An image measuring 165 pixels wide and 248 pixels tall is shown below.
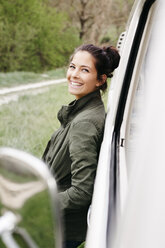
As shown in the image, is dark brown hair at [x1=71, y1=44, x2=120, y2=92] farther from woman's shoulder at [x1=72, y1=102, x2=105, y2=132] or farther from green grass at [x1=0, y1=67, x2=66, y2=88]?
green grass at [x1=0, y1=67, x2=66, y2=88]

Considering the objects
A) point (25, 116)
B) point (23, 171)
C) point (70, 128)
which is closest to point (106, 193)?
point (70, 128)

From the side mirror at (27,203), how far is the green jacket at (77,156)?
0.78m

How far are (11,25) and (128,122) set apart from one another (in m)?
20.0

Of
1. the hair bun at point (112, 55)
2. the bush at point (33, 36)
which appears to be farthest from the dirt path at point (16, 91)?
the bush at point (33, 36)

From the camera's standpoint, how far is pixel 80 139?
1520mm

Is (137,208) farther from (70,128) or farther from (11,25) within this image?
(11,25)

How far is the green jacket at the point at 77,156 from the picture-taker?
150 centimetres

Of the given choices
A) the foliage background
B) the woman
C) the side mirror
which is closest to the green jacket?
the woman

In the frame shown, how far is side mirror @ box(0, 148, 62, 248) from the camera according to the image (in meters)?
0.62

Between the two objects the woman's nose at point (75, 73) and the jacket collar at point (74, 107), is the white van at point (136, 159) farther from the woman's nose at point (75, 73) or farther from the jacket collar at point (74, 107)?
the woman's nose at point (75, 73)

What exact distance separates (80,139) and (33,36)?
20919 mm

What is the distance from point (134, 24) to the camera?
216cm

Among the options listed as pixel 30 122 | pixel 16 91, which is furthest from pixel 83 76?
pixel 16 91

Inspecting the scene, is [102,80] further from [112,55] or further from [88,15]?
[88,15]
